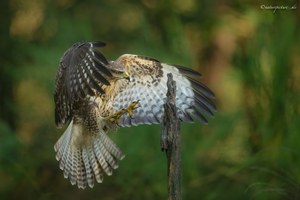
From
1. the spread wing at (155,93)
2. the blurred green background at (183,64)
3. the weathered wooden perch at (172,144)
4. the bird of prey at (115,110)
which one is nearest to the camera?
the weathered wooden perch at (172,144)

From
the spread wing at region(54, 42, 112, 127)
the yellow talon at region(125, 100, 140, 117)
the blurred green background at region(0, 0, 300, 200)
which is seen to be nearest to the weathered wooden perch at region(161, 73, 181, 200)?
the spread wing at region(54, 42, 112, 127)

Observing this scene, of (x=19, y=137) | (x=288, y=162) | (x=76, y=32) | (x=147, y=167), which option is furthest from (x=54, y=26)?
(x=288, y=162)

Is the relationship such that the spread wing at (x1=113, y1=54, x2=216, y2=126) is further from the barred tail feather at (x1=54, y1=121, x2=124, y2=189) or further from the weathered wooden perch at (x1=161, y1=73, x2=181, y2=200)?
the weathered wooden perch at (x1=161, y1=73, x2=181, y2=200)

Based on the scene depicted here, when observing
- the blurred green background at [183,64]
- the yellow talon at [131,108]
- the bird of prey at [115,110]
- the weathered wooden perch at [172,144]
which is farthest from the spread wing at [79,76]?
the blurred green background at [183,64]

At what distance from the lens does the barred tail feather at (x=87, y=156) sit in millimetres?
6875

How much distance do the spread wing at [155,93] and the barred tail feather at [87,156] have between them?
0.20m

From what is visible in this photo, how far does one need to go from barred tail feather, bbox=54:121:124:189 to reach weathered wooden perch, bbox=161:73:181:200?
146cm

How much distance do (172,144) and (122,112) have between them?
1.38m

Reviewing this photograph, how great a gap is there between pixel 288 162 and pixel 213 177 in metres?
0.89

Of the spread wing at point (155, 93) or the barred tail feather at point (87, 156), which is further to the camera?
the spread wing at point (155, 93)

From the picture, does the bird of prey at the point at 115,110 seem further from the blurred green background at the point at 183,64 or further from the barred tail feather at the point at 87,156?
the blurred green background at the point at 183,64

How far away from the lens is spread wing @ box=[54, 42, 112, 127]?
245 inches

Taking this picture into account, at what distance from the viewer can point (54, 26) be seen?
10602 mm

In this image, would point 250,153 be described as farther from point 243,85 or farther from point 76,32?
point 76,32
